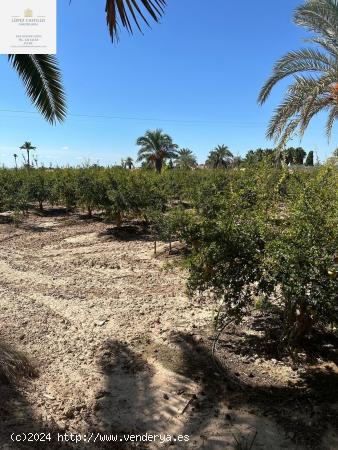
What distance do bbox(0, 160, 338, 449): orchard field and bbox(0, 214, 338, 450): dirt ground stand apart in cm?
1

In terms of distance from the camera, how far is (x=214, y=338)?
4.48 meters

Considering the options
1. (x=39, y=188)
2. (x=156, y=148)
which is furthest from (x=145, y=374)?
(x=156, y=148)

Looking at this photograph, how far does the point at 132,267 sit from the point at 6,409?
4.30 m

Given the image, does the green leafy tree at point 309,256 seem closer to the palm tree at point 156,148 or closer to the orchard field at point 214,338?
the orchard field at point 214,338

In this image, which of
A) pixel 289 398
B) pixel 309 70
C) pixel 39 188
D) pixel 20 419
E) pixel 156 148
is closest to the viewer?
pixel 20 419

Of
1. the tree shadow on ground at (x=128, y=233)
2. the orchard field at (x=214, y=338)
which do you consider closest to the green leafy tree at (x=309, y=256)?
the orchard field at (x=214, y=338)

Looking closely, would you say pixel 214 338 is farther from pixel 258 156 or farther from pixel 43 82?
pixel 43 82

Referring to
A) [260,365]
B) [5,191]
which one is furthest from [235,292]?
[5,191]

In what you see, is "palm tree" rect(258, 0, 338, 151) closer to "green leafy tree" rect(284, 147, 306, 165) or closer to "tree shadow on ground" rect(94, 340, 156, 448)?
"green leafy tree" rect(284, 147, 306, 165)

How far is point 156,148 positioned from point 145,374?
31.0 metres

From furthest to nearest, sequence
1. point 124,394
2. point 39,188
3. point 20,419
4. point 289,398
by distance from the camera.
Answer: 1. point 39,188
2. point 124,394
3. point 289,398
4. point 20,419

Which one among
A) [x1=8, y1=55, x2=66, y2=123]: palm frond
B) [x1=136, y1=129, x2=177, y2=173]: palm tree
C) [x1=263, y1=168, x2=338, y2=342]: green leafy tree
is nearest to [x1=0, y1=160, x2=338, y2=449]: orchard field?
[x1=263, y1=168, x2=338, y2=342]: green leafy tree

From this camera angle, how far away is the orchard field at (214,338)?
3.03 metres

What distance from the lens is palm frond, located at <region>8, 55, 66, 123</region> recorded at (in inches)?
195
